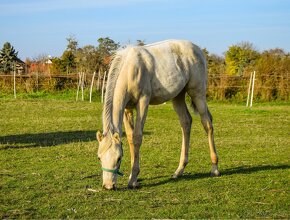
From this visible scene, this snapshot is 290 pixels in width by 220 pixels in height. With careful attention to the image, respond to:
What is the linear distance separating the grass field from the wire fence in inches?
636

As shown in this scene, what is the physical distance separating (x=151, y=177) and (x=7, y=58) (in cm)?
4923

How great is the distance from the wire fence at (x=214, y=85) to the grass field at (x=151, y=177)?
16.1 m

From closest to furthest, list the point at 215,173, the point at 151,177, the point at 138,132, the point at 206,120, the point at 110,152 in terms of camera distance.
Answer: the point at 110,152 → the point at 138,132 → the point at 151,177 → the point at 215,173 → the point at 206,120

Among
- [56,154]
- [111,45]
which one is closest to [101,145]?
[56,154]

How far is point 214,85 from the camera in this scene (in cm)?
3306

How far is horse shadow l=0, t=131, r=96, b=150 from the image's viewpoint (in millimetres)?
11780

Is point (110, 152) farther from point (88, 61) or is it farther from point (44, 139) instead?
point (88, 61)

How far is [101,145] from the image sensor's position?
6.61 metres

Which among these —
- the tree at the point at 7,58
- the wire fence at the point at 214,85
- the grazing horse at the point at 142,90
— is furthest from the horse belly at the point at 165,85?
the tree at the point at 7,58

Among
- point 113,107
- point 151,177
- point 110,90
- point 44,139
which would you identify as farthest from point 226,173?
point 44,139

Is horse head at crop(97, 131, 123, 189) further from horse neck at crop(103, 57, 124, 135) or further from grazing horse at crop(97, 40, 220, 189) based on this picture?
horse neck at crop(103, 57, 124, 135)

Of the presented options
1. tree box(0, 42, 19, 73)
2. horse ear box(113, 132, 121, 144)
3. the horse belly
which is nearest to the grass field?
horse ear box(113, 132, 121, 144)

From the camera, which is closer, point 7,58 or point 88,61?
point 88,61

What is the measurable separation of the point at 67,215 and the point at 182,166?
3.14 m
